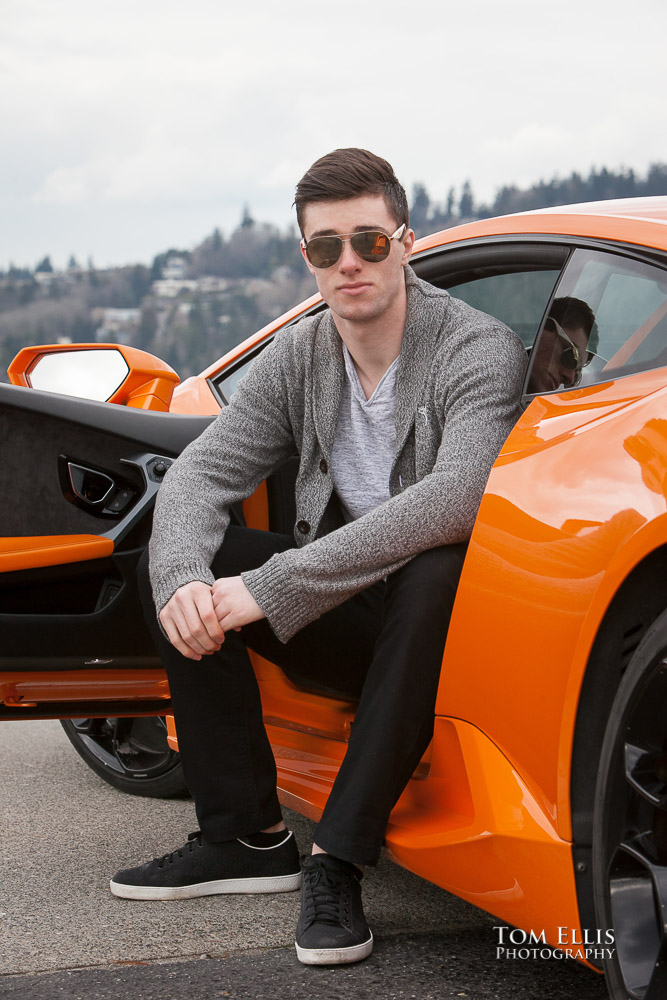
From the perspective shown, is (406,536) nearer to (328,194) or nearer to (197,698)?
(197,698)

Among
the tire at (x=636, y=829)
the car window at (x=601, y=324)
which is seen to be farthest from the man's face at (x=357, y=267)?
the tire at (x=636, y=829)

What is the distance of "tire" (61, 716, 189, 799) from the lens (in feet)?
9.80

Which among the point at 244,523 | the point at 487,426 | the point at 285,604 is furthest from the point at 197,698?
the point at 487,426

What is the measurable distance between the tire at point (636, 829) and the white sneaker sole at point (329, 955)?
0.55 m

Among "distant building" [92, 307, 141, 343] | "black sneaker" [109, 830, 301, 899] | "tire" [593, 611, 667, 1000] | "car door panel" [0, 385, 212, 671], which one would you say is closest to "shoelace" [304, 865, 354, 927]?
"black sneaker" [109, 830, 301, 899]

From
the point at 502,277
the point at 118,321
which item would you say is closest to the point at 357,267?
the point at 502,277

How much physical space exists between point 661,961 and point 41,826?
184 cm

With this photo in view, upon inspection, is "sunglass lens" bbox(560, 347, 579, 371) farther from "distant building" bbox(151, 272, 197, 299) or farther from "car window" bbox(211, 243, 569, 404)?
"distant building" bbox(151, 272, 197, 299)

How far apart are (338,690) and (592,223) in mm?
1080

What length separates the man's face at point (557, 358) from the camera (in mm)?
1884

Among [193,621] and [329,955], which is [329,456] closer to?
[193,621]

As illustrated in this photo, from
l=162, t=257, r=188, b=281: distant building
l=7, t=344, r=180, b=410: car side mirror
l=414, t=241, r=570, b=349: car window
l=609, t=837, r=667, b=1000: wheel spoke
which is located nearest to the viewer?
l=609, t=837, r=667, b=1000: wheel spoke

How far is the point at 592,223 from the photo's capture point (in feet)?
6.46

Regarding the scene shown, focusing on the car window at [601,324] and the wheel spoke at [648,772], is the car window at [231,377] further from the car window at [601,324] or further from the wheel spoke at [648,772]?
the wheel spoke at [648,772]
